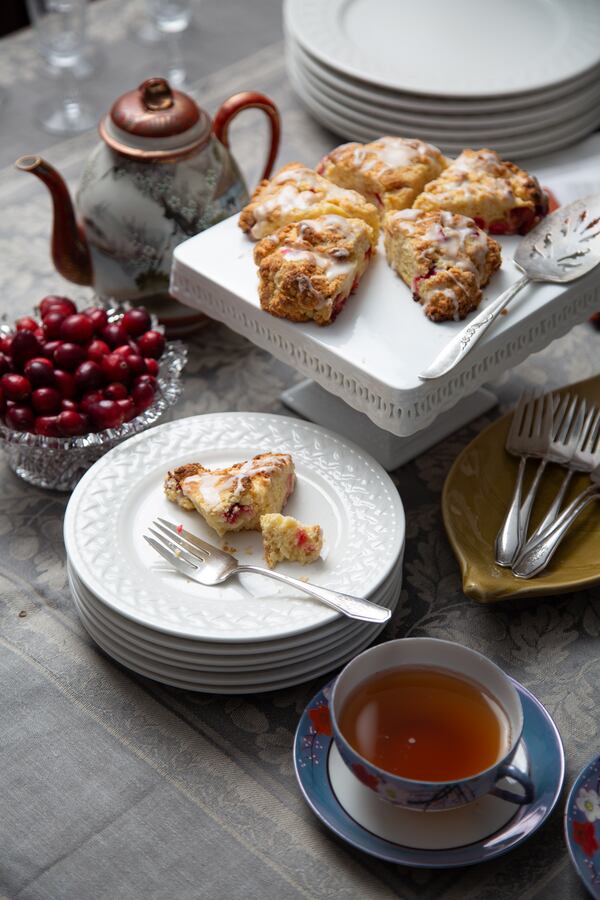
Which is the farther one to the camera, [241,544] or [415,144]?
[415,144]

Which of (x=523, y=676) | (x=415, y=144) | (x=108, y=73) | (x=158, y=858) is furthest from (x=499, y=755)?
(x=108, y=73)

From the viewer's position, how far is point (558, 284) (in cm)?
125

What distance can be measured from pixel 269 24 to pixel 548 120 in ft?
2.37

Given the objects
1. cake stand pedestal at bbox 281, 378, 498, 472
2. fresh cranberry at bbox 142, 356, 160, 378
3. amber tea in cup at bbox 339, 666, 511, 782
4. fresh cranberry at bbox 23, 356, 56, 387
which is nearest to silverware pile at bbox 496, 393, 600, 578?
cake stand pedestal at bbox 281, 378, 498, 472

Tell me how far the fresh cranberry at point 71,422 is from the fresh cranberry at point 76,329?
11 cm

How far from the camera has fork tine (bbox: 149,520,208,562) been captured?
1.05 m

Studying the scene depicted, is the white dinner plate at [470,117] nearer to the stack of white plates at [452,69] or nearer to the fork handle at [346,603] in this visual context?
the stack of white plates at [452,69]

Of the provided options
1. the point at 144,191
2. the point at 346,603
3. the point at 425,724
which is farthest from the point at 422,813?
the point at 144,191

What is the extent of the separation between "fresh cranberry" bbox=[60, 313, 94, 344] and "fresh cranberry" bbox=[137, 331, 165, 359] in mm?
64

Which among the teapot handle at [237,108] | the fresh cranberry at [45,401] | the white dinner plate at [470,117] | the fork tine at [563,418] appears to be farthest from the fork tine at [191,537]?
the white dinner plate at [470,117]

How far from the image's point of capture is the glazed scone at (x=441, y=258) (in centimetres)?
119

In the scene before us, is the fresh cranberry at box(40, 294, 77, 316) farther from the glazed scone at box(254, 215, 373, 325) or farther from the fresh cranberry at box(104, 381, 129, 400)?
the glazed scone at box(254, 215, 373, 325)

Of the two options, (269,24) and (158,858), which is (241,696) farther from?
(269,24)

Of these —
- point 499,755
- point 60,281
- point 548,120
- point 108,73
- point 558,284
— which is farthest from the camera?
point 108,73
